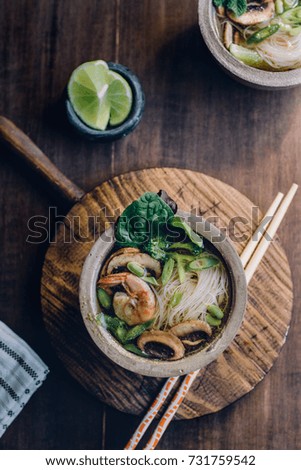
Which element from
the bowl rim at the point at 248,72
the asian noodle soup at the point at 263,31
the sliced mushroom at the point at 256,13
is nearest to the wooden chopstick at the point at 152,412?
the bowl rim at the point at 248,72

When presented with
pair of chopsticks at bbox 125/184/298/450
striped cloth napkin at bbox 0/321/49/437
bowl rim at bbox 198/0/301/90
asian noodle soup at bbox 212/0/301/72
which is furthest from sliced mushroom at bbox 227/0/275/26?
striped cloth napkin at bbox 0/321/49/437

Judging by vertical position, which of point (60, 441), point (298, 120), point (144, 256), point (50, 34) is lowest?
point (60, 441)

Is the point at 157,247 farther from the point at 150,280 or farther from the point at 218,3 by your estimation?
the point at 218,3

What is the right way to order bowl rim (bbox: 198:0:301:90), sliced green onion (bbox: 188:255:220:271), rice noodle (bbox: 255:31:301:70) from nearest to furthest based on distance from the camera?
sliced green onion (bbox: 188:255:220:271) < bowl rim (bbox: 198:0:301:90) < rice noodle (bbox: 255:31:301:70)

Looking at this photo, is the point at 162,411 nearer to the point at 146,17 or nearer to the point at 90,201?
the point at 90,201

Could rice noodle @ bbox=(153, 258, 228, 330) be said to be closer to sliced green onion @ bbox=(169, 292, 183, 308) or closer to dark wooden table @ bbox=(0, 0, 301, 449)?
sliced green onion @ bbox=(169, 292, 183, 308)

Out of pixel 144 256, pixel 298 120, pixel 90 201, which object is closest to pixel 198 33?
pixel 298 120

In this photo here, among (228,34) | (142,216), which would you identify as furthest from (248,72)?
(142,216)
